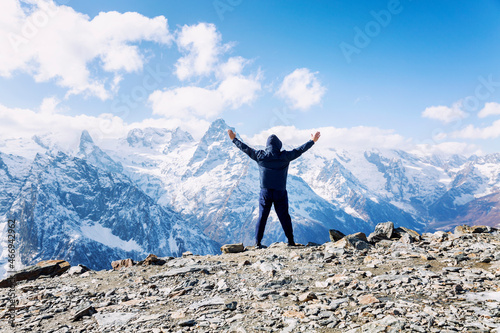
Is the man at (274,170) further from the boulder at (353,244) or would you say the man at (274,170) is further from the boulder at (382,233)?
the boulder at (382,233)

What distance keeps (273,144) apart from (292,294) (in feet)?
19.9

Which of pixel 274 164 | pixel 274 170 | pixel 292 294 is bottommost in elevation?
pixel 292 294

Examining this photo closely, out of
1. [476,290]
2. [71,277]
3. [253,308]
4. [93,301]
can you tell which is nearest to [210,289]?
[253,308]

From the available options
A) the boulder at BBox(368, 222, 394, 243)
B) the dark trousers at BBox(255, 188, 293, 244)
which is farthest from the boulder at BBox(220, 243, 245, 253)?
the boulder at BBox(368, 222, 394, 243)

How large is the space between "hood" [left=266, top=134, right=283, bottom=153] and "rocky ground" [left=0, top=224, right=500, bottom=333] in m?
3.71

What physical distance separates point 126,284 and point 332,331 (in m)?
6.31

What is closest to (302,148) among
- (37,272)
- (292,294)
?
(292,294)

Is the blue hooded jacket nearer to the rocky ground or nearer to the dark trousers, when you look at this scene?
the dark trousers

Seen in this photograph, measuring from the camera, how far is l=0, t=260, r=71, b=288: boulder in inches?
404

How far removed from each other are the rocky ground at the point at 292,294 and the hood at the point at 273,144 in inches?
A: 146

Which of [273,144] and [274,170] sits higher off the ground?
[273,144]

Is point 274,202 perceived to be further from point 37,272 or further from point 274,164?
point 37,272

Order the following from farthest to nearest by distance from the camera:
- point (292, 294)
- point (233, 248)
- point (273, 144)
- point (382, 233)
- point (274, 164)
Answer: point (233, 248)
point (382, 233)
point (273, 144)
point (274, 164)
point (292, 294)

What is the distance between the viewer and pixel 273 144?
37.2 feet
